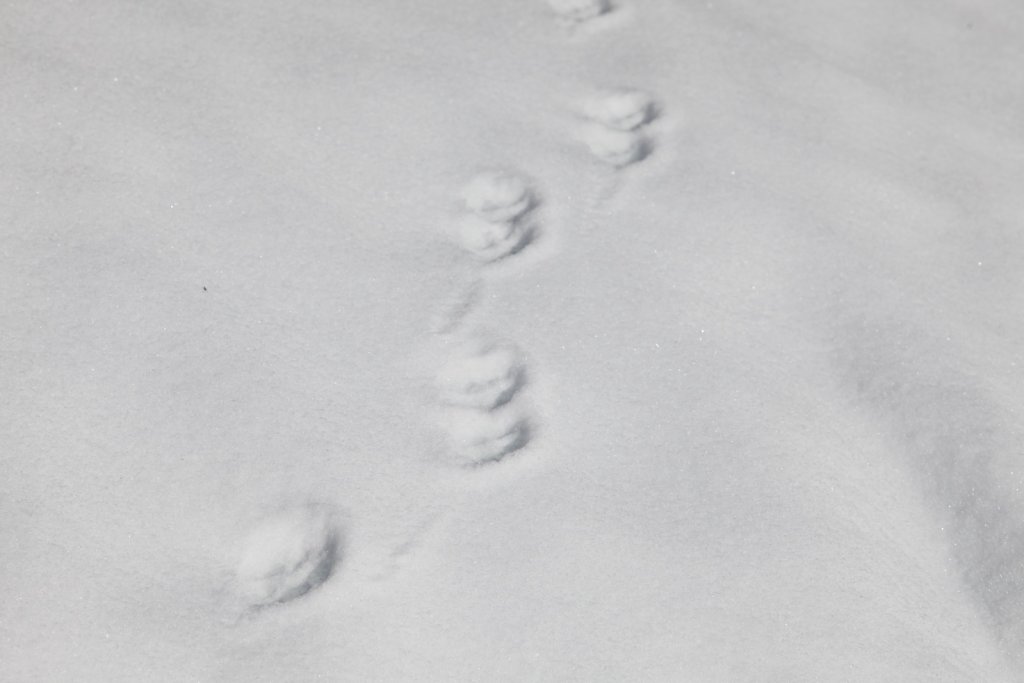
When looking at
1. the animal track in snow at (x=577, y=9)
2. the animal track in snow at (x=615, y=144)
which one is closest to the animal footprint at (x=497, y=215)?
the animal track in snow at (x=615, y=144)

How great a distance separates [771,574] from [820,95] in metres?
0.61

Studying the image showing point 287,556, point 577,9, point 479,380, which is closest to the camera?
point 287,556

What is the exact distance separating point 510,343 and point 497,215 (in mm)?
162

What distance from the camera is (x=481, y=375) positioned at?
913 mm

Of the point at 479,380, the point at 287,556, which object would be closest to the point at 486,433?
the point at 479,380

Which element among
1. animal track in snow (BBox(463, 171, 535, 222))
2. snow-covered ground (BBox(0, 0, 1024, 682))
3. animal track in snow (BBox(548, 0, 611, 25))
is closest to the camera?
snow-covered ground (BBox(0, 0, 1024, 682))

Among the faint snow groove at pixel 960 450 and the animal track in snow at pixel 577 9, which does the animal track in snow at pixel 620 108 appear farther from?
the faint snow groove at pixel 960 450

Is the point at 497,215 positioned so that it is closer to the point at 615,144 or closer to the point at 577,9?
the point at 615,144

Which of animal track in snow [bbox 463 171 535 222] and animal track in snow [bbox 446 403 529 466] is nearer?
animal track in snow [bbox 446 403 529 466]

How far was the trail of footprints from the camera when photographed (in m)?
0.80

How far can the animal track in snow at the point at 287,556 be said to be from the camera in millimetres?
794

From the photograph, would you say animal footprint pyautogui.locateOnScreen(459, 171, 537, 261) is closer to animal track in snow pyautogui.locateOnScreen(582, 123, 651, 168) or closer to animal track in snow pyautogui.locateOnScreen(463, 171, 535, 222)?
animal track in snow pyautogui.locateOnScreen(463, 171, 535, 222)

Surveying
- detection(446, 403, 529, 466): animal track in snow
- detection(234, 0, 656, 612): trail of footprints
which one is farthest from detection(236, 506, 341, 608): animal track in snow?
detection(446, 403, 529, 466): animal track in snow

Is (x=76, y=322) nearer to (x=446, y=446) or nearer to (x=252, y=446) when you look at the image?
(x=252, y=446)
